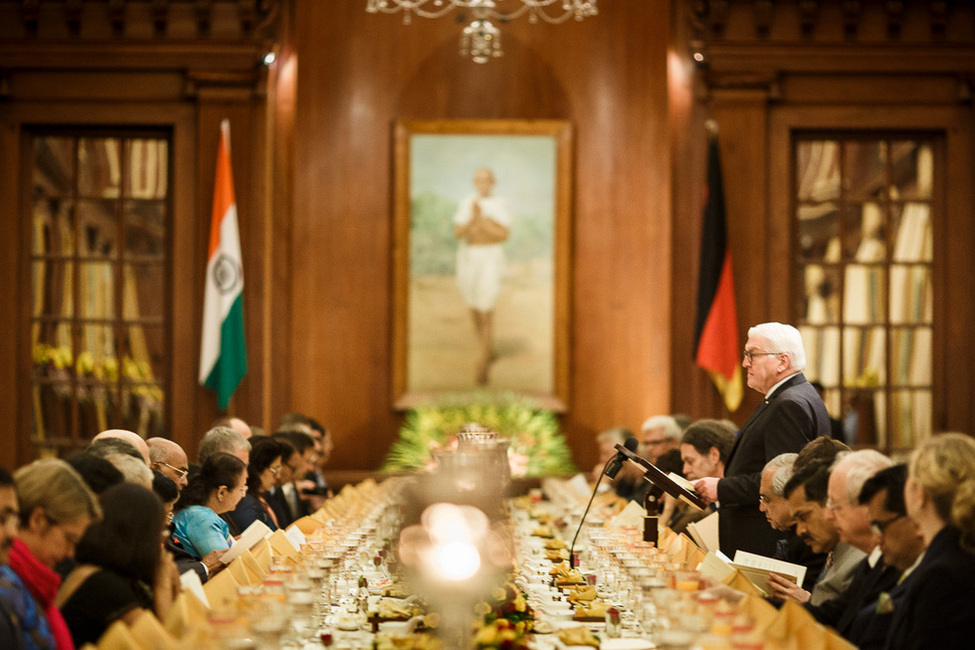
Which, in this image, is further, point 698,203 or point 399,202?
point 399,202

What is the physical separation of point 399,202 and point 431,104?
2.72 ft

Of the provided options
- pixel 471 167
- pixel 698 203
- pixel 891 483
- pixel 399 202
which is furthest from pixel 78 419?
pixel 891 483

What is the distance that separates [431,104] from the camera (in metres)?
9.39

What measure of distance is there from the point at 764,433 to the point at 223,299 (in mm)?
4771

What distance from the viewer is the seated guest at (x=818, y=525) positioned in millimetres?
3596

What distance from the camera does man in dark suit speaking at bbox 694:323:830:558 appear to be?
4613 mm

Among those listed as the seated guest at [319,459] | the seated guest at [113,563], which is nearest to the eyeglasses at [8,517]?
the seated guest at [113,563]

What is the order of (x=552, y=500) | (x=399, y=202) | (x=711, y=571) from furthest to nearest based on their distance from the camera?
(x=399, y=202) → (x=552, y=500) → (x=711, y=571)

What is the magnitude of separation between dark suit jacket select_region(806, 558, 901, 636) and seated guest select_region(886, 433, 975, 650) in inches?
14.1

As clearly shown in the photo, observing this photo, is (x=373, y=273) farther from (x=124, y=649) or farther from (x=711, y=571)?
(x=124, y=649)

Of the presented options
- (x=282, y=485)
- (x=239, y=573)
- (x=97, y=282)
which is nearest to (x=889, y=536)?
(x=239, y=573)

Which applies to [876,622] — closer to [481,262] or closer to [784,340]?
[784,340]

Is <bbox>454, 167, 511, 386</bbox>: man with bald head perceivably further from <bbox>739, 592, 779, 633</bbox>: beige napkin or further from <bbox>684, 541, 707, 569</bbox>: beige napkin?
<bbox>739, 592, 779, 633</bbox>: beige napkin

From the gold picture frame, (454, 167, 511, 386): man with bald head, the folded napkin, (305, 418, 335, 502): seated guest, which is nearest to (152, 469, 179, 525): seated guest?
the folded napkin
